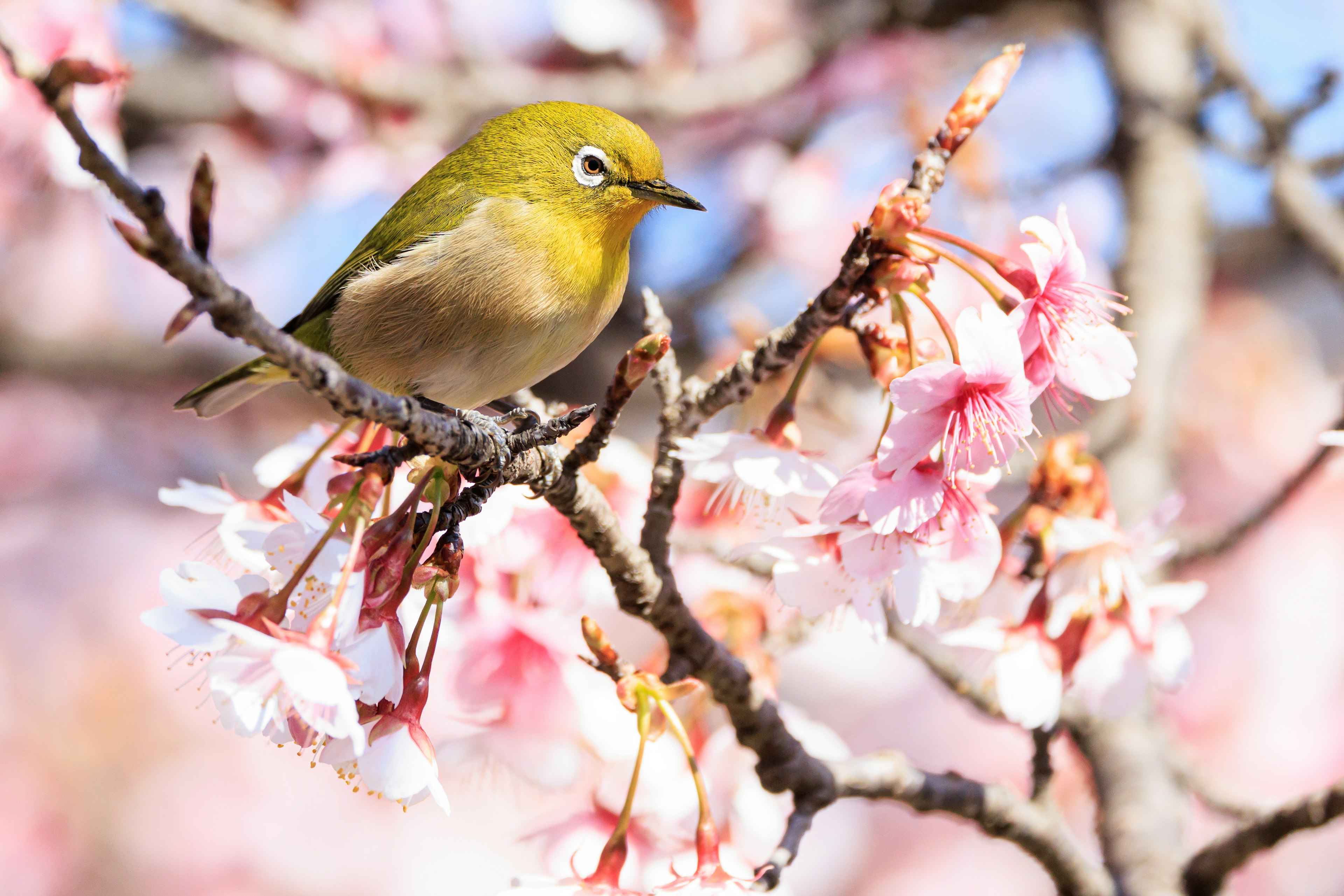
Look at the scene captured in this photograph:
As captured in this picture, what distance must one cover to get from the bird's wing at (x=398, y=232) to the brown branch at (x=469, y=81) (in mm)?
1411

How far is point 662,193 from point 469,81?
6.47 feet

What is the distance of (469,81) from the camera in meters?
3.59

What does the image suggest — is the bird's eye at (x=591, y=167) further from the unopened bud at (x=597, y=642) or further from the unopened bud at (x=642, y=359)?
the unopened bud at (x=597, y=642)

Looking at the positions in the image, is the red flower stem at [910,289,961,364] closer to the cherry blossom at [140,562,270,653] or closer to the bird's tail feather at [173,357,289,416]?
the cherry blossom at [140,562,270,653]

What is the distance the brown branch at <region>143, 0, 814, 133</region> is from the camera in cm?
311

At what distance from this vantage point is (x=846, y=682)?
4.32 m

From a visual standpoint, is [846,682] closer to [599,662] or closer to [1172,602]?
[1172,602]

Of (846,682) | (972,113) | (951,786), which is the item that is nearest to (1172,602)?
(951,786)

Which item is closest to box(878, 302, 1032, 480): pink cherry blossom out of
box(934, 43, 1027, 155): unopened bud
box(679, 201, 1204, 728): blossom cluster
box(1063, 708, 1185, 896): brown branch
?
box(679, 201, 1204, 728): blossom cluster

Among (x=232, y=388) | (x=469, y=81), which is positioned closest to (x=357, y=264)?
(x=232, y=388)

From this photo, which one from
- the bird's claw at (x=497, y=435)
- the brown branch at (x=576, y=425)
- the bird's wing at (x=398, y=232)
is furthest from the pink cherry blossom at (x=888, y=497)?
the bird's wing at (x=398, y=232)

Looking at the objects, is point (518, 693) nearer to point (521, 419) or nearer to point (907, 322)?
point (521, 419)

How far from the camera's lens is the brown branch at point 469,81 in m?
3.11

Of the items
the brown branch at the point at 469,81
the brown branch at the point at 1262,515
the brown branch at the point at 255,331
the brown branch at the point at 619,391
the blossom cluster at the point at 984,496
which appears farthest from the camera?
the brown branch at the point at 469,81
